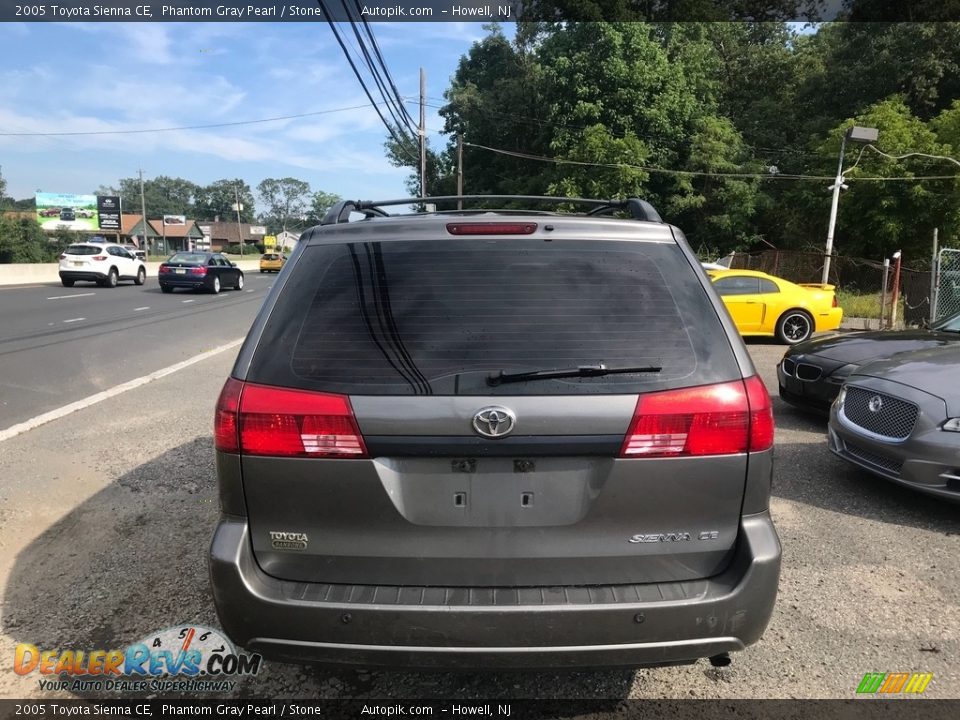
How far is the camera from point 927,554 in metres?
3.77

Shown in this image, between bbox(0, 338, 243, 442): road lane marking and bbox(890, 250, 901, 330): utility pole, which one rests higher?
bbox(890, 250, 901, 330): utility pole

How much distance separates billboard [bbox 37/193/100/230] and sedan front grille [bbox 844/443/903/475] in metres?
93.1

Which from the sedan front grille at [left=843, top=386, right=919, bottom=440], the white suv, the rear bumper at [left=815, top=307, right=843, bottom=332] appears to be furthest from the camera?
the white suv

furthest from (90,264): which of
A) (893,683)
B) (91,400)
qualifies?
(893,683)

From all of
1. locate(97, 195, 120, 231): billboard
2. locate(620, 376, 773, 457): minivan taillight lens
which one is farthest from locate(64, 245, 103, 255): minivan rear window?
locate(97, 195, 120, 231): billboard

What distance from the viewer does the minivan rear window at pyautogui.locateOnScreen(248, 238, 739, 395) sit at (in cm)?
205

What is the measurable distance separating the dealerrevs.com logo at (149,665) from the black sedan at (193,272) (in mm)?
23842

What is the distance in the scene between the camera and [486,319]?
2.14m

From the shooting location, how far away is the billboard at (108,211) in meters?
75.4

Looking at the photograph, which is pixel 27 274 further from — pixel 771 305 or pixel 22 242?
pixel 771 305

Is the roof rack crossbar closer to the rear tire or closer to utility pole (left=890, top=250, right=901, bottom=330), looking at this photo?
the rear tire

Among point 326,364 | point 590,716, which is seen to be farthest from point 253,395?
point 590,716

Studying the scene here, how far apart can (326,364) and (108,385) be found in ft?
23.5

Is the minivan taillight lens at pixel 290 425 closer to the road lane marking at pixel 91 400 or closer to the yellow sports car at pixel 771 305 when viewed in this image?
the road lane marking at pixel 91 400
